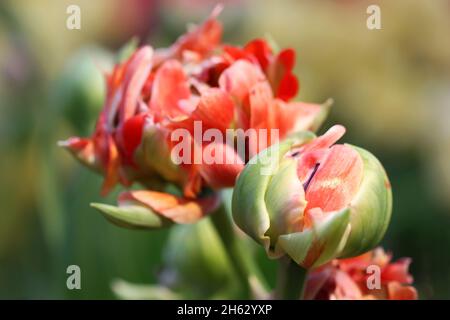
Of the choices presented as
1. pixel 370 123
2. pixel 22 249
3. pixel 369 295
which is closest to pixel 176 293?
pixel 369 295

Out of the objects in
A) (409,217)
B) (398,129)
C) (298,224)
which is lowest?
(409,217)

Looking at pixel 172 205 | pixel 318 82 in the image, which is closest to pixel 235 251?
pixel 172 205

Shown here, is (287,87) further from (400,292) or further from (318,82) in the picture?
(318,82)

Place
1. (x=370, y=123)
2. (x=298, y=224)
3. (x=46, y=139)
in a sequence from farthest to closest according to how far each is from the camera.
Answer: (x=370, y=123) < (x=46, y=139) < (x=298, y=224)

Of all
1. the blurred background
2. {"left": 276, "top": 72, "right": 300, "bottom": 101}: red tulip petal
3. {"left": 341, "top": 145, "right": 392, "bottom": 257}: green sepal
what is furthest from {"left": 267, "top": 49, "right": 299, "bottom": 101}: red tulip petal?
the blurred background

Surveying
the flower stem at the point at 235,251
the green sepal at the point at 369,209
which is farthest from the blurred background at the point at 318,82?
the green sepal at the point at 369,209

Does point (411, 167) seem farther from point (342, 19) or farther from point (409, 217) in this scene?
point (342, 19)

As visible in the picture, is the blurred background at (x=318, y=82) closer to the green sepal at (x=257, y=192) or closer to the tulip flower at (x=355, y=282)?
the tulip flower at (x=355, y=282)
